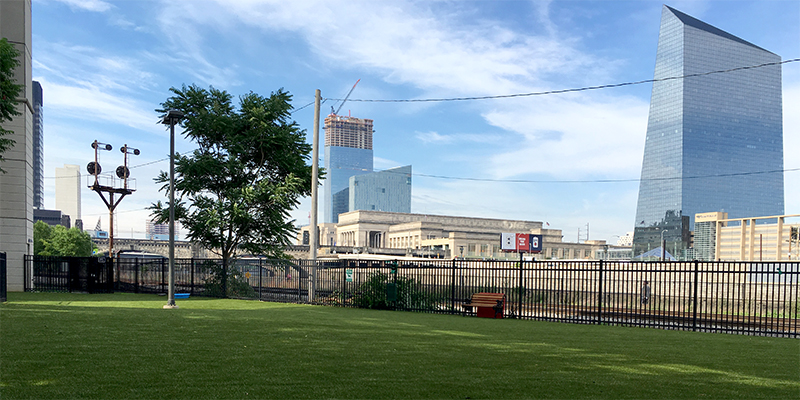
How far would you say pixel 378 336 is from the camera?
1046 centimetres

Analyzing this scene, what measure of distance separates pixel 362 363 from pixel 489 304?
416 inches

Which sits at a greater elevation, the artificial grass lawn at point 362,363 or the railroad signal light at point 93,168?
the railroad signal light at point 93,168

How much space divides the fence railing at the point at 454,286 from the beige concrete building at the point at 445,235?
323ft

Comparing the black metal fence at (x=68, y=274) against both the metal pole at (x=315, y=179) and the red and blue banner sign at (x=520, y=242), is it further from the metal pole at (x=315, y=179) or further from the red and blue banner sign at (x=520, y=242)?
the red and blue banner sign at (x=520, y=242)

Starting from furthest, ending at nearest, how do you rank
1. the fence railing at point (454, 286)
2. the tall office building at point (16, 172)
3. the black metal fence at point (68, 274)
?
the black metal fence at point (68, 274) → the tall office building at point (16, 172) → the fence railing at point (454, 286)

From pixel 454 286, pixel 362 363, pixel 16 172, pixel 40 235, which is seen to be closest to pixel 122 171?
pixel 16 172

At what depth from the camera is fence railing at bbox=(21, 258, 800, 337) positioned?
54.9 ft

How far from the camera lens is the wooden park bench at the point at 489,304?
17391 mm

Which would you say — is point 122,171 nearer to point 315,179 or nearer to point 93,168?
point 93,168

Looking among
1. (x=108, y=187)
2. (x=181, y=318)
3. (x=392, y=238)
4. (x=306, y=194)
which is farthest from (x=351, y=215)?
(x=181, y=318)

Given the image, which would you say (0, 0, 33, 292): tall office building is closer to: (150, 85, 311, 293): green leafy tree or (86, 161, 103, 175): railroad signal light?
(150, 85, 311, 293): green leafy tree

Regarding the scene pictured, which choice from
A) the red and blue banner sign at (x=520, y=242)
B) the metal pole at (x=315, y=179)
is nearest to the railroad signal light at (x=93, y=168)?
the metal pole at (x=315, y=179)

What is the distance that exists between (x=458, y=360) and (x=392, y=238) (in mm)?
149752

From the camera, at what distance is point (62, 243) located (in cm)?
8406
